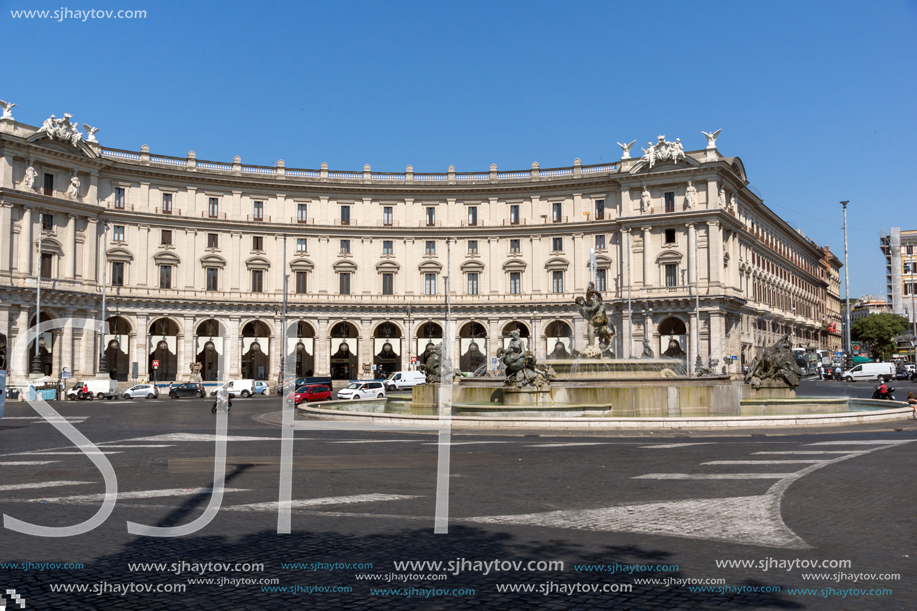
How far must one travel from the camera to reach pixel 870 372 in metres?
66.5

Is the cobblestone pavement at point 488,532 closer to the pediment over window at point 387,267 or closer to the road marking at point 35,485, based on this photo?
the road marking at point 35,485

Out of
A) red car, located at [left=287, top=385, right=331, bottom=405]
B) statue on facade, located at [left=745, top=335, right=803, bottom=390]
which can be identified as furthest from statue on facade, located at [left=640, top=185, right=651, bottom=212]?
statue on facade, located at [left=745, top=335, right=803, bottom=390]

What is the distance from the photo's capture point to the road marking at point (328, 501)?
33.4 feet

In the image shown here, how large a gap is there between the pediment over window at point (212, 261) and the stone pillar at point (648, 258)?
40.2 meters

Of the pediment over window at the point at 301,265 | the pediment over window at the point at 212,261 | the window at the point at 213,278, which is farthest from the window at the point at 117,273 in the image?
the pediment over window at the point at 301,265

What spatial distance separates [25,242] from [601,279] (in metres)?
51.4

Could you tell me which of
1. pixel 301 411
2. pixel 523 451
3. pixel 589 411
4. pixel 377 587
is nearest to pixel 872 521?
pixel 377 587

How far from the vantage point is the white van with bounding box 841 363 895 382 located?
66312 mm

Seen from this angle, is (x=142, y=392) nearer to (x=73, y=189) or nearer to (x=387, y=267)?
(x=73, y=189)

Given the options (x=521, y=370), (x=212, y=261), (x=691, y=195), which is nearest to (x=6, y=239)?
(x=212, y=261)

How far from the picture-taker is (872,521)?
363 inches

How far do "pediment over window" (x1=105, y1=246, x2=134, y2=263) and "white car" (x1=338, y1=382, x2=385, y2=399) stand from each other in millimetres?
34850

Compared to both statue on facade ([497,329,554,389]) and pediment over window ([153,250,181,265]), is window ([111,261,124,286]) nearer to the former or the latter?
pediment over window ([153,250,181,265])

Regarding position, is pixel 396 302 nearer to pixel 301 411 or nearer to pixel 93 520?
pixel 301 411
